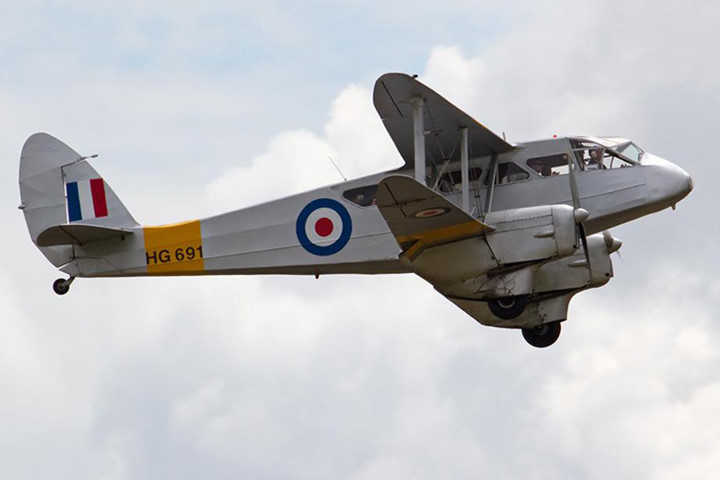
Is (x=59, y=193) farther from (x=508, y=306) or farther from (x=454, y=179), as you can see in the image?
(x=508, y=306)

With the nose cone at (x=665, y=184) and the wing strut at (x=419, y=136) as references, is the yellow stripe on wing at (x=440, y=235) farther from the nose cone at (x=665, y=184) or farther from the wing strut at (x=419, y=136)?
the nose cone at (x=665, y=184)

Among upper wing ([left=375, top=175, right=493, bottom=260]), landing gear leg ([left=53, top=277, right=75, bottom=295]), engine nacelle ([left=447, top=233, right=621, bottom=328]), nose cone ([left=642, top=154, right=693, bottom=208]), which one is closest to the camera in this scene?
upper wing ([left=375, top=175, right=493, bottom=260])

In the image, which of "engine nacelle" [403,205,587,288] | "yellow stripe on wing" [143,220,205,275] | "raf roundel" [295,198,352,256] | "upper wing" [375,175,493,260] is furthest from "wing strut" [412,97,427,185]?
"yellow stripe on wing" [143,220,205,275]

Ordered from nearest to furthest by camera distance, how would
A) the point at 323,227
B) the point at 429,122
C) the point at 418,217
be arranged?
1. the point at 418,217
2. the point at 429,122
3. the point at 323,227

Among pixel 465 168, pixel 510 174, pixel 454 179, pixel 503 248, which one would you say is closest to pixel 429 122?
pixel 465 168

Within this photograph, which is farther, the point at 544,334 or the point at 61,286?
the point at 61,286

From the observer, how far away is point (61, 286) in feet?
74.8

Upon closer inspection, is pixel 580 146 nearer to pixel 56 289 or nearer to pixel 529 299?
pixel 529 299

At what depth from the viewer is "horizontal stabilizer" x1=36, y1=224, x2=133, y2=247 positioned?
21.9 metres

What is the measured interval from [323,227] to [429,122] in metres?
2.41

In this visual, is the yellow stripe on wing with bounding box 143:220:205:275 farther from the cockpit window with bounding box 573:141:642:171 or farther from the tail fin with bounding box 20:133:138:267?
the cockpit window with bounding box 573:141:642:171

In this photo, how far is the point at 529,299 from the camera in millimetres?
20734

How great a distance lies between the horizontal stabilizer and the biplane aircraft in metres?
0.02

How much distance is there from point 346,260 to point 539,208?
331 centimetres
